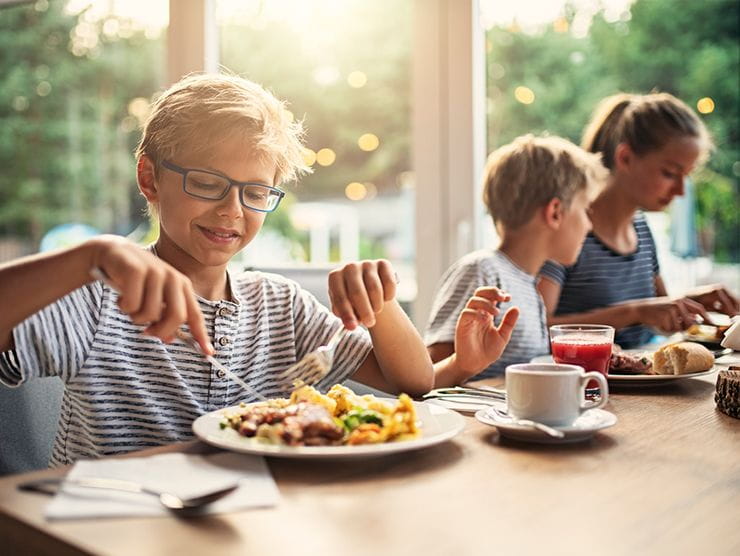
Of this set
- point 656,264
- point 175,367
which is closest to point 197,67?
point 656,264

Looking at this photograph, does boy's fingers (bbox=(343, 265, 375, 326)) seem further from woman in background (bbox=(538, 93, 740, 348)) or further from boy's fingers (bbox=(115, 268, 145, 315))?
woman in background (bbox=(538, 93, 740, 348))

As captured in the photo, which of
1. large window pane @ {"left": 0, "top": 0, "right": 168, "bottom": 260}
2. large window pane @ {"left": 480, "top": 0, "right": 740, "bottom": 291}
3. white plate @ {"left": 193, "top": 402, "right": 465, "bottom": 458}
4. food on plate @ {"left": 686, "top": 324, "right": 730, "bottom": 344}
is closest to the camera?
white plate @ {"left": 193, "top": 402, "right": 465, "bottom": 458}

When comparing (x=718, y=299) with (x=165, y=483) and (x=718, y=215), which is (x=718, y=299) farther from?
(x=165, y=483)

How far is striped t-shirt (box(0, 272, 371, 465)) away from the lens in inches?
50.2

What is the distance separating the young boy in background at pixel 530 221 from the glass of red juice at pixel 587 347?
455mm

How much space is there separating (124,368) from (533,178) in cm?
115

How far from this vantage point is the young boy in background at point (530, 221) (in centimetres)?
202

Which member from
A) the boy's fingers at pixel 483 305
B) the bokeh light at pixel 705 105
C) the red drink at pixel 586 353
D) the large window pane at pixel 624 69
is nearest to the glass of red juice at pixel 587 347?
the red drink at pixel 586 353

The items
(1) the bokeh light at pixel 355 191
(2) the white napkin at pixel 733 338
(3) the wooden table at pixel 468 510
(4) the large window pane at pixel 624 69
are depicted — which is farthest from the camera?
(1) the bokeh light at pixel 355 191

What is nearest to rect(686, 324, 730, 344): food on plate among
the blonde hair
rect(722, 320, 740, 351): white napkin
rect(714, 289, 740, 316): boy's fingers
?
rect(714, 289, 740, 316): boy's fingers

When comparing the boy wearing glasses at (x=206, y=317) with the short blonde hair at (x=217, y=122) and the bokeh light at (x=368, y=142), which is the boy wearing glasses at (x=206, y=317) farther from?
the bokeh light at (x=368, y=142)

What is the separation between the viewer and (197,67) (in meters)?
3.43

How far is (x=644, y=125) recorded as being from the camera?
2510mm

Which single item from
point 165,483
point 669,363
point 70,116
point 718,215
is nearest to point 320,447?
point 165,483
